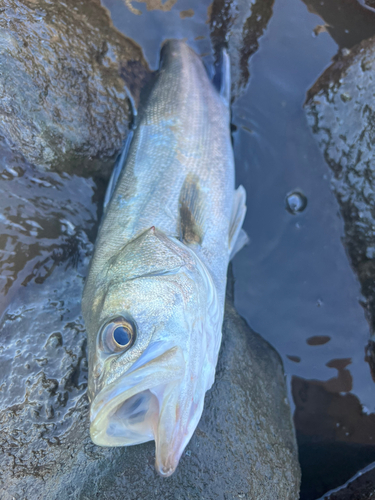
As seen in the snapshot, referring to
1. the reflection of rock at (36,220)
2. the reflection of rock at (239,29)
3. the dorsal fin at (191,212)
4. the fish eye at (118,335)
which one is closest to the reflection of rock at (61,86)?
the reflection of rock at (36,220)

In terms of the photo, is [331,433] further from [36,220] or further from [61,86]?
[61,86]

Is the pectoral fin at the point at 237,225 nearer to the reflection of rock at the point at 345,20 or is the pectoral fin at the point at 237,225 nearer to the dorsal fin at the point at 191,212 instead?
the dorsal fin at the point at 191,212

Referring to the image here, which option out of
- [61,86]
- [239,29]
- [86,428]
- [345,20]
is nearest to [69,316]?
[86,428]

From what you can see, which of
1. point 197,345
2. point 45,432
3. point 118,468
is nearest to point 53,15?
point 197,345

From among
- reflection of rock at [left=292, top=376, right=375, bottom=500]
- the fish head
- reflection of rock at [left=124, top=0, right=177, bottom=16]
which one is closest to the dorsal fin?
the fish head

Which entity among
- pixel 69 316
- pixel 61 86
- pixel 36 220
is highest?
pixel 61 86

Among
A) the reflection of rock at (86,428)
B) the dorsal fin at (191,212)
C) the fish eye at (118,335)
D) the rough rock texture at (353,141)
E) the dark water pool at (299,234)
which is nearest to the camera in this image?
the fish eye at (118,335)

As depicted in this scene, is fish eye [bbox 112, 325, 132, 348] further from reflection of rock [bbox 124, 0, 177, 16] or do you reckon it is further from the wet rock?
reflection of rock [bbox 124, 0, 177, 16]
